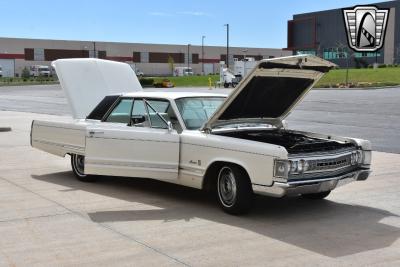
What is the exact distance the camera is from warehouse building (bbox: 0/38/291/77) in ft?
354

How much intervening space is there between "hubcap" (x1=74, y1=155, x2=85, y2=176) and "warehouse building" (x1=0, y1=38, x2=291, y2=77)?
95314mm

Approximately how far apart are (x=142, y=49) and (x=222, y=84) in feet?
207

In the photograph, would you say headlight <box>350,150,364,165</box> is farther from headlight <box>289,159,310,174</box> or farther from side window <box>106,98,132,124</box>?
side window <box>106,98,132,124</box>

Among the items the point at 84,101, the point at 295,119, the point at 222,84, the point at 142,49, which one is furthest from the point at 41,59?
the point at 84,101

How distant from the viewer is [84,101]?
9.91 m

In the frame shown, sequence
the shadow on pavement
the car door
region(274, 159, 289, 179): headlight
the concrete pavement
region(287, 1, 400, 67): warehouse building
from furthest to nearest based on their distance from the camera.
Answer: region(287, 1, 400, 67): warehouse building
the car door
region(274, 159, 289, 179): headlight
the shadow on pavement
the concrete pavement

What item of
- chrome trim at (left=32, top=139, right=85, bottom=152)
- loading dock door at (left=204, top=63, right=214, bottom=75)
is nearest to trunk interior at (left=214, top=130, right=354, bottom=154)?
chrome trim at (left=32, top=139, right=85, bottom=152)

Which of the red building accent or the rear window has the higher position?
the red building accent

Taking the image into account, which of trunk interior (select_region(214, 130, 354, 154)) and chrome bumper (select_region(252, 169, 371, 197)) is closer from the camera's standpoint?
chrome bumper (select_region(252, 169, 371, 197))

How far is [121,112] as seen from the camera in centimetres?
851

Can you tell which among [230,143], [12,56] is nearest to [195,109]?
[230,143]

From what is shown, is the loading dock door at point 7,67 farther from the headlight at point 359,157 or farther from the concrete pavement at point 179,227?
the headlight at point 359,157

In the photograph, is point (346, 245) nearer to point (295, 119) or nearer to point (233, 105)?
point (233, 105)

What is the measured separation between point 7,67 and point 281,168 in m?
109
